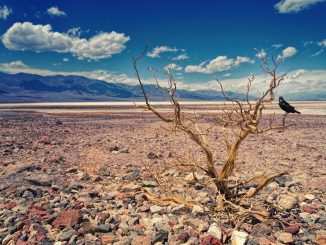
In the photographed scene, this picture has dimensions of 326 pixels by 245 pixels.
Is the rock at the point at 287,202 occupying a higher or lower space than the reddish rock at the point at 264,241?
higher

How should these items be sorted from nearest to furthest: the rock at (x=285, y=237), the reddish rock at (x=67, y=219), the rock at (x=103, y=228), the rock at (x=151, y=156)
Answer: the rock at (x=285, y=237) → the rock at (x=103, y=228) → the reddish rock at (x=67, y=219) → the rock at (x=151, y=156)

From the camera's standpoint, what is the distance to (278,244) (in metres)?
5.70

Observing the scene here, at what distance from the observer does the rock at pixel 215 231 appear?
19.1 ft

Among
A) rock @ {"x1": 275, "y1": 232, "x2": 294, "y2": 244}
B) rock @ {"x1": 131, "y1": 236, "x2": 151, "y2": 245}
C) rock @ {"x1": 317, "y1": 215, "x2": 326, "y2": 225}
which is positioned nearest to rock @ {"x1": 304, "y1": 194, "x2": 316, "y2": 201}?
rock @ {"x1": 317, "y1": 215, "x2": 326, "y2": 225}

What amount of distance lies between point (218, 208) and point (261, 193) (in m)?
1.81

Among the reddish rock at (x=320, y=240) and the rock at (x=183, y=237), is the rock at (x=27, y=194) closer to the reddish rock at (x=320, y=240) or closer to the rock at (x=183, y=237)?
the rock at (x=183, y=237)

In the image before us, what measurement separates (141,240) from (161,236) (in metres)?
0.32

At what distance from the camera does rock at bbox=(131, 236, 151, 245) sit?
567cm

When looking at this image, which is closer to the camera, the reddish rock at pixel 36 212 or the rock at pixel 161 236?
the rock at pixel 161 236

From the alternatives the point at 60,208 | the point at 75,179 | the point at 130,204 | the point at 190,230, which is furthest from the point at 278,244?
the point at 75,179

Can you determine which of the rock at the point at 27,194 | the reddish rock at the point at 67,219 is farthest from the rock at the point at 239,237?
the rock at the point at 27,194

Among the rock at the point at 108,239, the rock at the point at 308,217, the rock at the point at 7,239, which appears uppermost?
the rock at the point at 308,217

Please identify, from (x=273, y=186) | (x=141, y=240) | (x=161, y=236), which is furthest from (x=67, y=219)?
(x=273, y=186)

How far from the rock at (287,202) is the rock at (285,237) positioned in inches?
51.1
